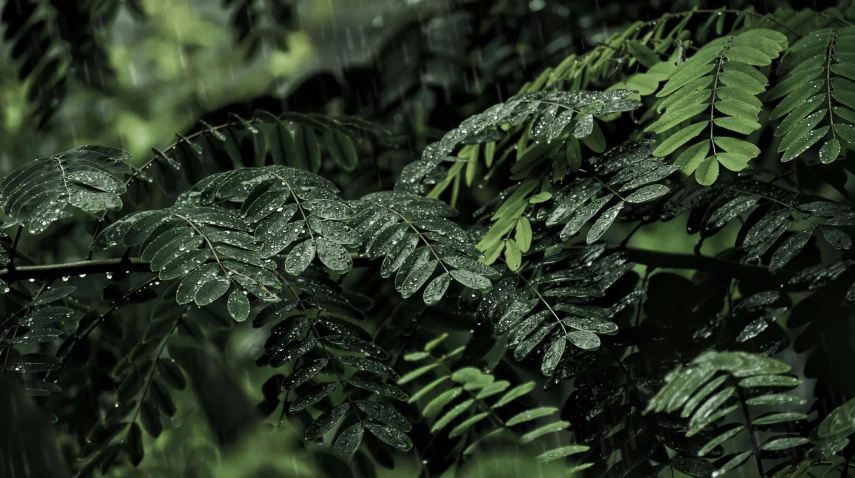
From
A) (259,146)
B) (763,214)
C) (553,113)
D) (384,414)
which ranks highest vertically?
(259,146)

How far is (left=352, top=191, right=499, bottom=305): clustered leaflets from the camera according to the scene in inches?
36.3

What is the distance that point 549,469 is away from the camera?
1579 mm

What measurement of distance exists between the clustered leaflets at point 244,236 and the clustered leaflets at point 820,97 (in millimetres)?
582

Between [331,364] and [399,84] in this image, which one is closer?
[331,364]

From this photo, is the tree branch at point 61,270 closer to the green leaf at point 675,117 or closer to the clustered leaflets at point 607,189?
the clustered leaflets at point 607,189

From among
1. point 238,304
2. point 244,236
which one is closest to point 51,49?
point 244,236

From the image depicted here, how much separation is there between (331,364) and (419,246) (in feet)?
0.65

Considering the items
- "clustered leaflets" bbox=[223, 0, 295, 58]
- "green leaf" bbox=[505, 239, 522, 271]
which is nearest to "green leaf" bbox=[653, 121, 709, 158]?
"green leaf" bbox=[505, 239, 522, 271]

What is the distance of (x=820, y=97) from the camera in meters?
0.98

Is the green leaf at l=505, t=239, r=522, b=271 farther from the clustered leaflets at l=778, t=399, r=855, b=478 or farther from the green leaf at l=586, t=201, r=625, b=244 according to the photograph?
the clustered leaflets at l=778, t=399, r=855, b=478

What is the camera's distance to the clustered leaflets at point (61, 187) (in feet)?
3.02

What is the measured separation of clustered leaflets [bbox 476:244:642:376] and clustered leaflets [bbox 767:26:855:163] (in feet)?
0.92

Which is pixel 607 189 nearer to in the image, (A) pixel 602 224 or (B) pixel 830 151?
(A) pixel 602 224

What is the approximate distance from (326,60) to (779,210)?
2816 millimetres
